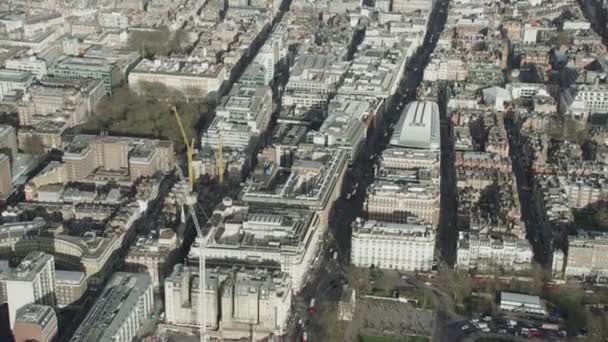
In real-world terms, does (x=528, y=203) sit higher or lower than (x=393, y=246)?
lower

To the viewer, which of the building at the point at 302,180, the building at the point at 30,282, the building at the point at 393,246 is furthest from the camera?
the building at the point at 302,180

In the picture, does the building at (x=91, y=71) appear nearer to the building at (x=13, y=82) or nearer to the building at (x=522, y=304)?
the building at (x=13, y=82)

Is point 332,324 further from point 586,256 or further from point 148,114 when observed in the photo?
point 148,114

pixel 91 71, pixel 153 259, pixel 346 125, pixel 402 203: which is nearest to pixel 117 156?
pixel 153 259

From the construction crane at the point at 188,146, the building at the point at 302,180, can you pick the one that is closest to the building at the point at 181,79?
the construction crane at the point at 188,146

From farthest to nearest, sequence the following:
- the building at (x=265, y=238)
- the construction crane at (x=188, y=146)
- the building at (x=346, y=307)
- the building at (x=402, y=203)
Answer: the construction crane at (x=188, y=146), the building at (x=402, y=203), the building at (x=265, y=238), the building at (x=346, y=307)

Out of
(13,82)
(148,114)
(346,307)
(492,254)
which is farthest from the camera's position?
(13,82)

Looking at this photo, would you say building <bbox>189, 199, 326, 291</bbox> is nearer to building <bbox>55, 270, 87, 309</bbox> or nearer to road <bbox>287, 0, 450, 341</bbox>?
road <bbox>287, 0, 450, 341</bbox>
